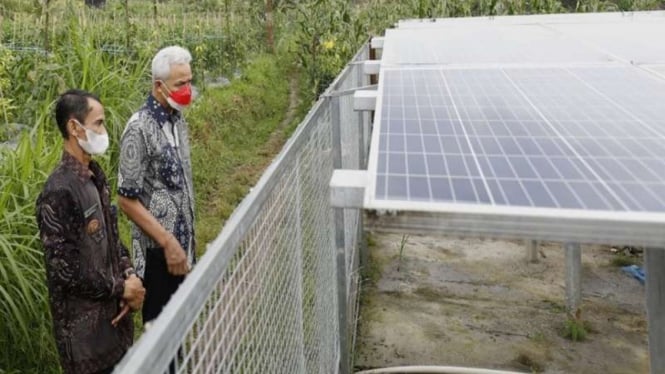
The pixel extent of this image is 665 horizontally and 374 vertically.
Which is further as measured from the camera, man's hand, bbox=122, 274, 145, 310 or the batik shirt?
the batik shirt

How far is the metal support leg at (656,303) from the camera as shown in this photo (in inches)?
85.4

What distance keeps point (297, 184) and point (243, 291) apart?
2.30ft

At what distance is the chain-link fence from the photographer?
43.9 inches

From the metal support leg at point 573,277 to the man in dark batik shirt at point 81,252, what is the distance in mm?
2798

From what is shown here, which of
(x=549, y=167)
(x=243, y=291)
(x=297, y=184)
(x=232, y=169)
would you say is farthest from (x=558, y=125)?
(x=232, y=169)

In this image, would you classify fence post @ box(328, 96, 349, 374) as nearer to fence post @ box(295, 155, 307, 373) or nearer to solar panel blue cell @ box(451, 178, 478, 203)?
fence post @ box(295, 155, 307, 373)

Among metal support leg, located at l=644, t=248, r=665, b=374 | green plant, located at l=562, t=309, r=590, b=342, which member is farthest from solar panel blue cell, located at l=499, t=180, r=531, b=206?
green plant, located at l=562, t=309, r=590, b=342

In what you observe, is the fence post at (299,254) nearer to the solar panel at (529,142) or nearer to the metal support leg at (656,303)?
the solar panel at (529,142)

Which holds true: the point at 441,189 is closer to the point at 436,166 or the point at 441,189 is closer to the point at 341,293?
the point at 436,166

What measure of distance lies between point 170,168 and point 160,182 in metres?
0.08

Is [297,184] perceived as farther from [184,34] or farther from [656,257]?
[184,34]

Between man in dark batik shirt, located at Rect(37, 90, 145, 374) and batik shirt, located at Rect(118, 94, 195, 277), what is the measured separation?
0.68 ft

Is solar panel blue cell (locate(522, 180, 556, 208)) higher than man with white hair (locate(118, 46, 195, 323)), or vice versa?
solar panel blue cell (locate(522, 180, 556, 208))

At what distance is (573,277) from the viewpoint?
404cm
